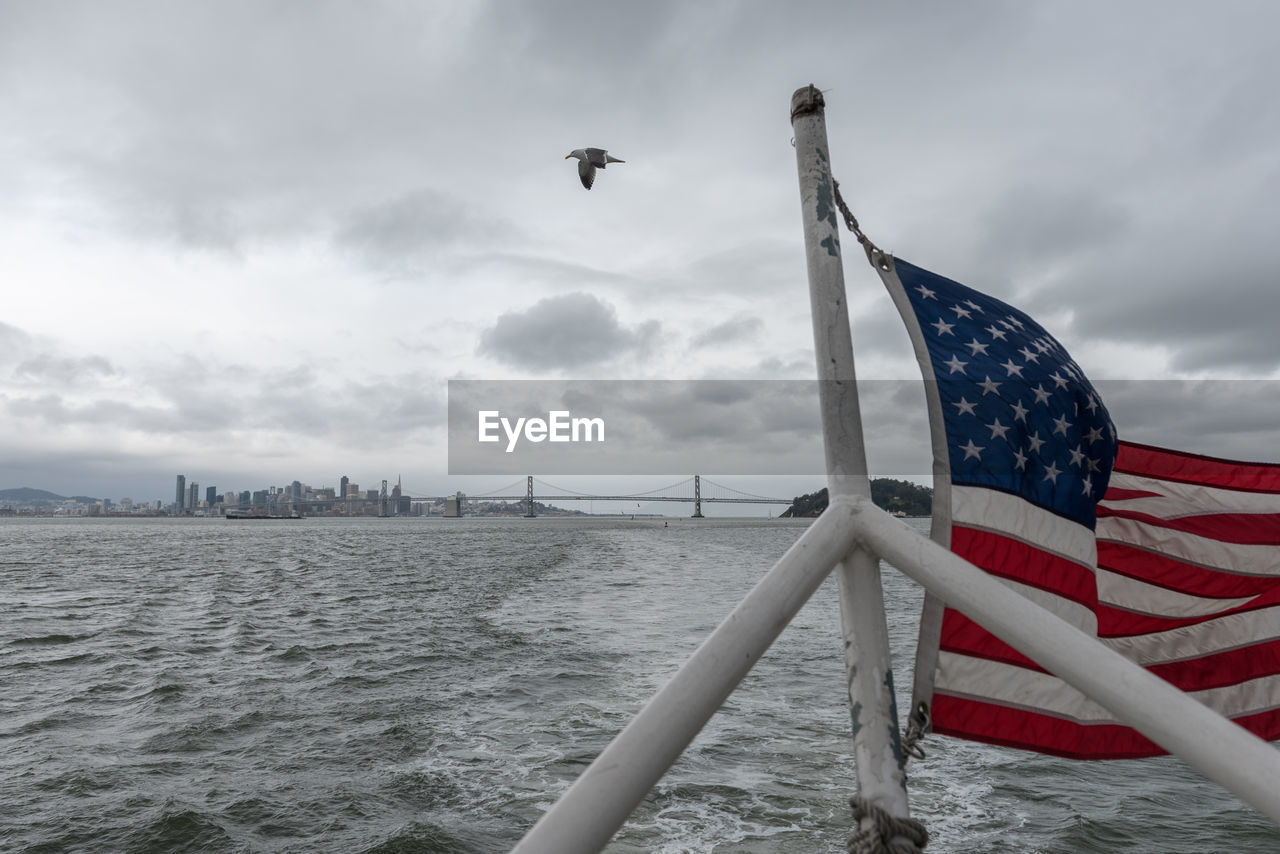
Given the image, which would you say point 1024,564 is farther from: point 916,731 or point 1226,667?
point 1226,667

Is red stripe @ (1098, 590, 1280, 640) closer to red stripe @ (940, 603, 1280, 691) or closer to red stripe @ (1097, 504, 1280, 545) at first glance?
red stripe @ (940, 603, 1280, 691)

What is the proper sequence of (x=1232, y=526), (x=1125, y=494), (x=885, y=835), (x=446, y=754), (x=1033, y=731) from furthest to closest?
(x=446, y=754)
(x=1232, y=526)
(x=1125, y=494)
(x=1033, y=731)
(x=885, y=835)

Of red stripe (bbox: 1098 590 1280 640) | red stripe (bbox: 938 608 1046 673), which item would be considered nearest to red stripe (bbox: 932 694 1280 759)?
red stripe (bbox: 938 608 1046 673)

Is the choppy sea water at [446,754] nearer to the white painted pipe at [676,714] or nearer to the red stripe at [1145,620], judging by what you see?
the red stripe at [1145,620]

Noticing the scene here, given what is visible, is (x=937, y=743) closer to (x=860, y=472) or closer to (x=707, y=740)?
(x=707, y=740)

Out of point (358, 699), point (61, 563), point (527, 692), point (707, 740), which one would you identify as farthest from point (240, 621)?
point (61, 563)

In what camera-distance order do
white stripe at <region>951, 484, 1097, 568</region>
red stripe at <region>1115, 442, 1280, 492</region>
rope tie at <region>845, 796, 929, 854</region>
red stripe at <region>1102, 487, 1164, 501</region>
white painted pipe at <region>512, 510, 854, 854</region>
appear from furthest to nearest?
red stripe at <region>1115, 442, 1280, 492</region> → red stripe at <region>1102, 487, 1164, 501</region> → white stripe at <region>951, 484, 1097, 568</region> → rope tie at <region>845, 796, 929, 854</region> → white painted pipe at <region>512, 510, 854, 854</region>

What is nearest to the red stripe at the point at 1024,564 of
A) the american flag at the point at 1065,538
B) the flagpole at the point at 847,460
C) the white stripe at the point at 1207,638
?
the american flag at the point at 1065,538

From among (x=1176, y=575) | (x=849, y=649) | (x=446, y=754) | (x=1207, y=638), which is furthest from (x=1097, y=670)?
(x=446, y=754)
